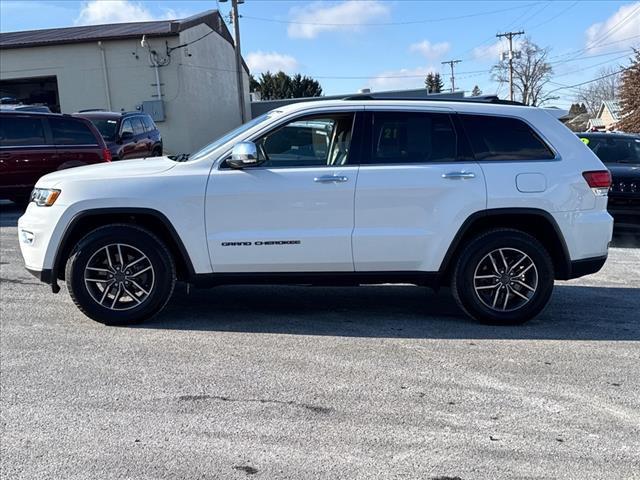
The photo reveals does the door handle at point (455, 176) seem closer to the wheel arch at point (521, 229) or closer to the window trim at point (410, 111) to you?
the window trim at point (410, 111)

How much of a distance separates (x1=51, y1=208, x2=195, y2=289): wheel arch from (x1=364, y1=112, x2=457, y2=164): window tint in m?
1.77

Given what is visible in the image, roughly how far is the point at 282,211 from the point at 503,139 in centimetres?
203

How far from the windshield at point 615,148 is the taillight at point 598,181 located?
531cm

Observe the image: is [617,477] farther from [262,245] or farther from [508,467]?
[262,245]

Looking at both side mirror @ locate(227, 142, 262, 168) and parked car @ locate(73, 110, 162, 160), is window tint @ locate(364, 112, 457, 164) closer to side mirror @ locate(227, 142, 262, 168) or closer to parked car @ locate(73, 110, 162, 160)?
side mirror @ locate(227, 142, 262, 168)

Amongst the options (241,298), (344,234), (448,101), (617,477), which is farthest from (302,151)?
(617,477)

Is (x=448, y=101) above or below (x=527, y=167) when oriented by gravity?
above

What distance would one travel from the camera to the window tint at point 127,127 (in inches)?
552

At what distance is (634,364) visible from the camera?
14.4 feet

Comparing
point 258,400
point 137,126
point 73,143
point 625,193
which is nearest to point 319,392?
point 258,400

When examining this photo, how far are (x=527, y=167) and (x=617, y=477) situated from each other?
2.83 m

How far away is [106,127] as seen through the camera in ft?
45.5

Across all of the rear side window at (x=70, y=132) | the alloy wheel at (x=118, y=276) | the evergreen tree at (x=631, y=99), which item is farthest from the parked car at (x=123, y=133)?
the evergreen tree at (x=631, y=99)

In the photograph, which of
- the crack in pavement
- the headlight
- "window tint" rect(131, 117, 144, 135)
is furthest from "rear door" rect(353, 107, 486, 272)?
"window tint" rect(131, 117, 144, 135)
